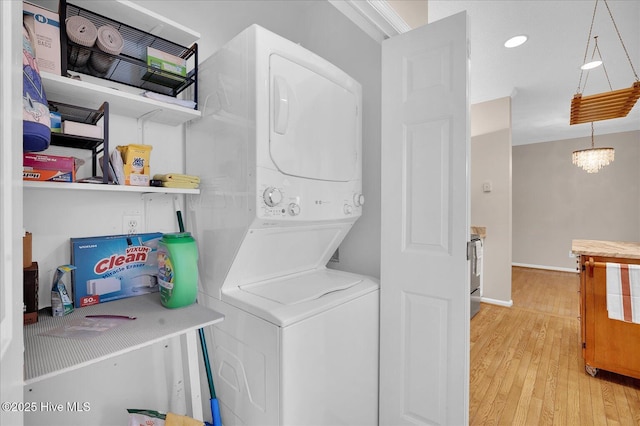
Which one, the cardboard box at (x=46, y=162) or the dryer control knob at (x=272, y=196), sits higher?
the cardboard box at (x=46, y=162)

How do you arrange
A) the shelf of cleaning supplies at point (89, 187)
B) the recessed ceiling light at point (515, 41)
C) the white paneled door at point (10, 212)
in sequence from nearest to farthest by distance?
the white paneled door at point (10, 212)
the shelf of cleaning supplies at point (89, 187)
the recessed ceiling light at point (515, 41)

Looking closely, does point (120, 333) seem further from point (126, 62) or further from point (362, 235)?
point (362, 235)

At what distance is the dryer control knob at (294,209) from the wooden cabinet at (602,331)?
249 cm

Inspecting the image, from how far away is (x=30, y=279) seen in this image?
1.06 m

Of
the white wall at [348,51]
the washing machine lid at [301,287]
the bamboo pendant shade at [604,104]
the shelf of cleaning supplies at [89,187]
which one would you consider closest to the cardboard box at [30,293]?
the shelf of cleaning supplies at [89,187]

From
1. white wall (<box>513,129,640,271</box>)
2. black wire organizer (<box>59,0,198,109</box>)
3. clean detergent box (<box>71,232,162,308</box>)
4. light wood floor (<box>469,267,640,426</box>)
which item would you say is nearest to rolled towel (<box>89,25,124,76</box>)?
black wire organizer (<box>59,0,198,109</box>)

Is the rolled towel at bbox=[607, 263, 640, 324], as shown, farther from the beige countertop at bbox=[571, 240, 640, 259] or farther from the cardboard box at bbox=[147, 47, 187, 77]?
the cardboard box at bbox=[147, 47, 187, 77]

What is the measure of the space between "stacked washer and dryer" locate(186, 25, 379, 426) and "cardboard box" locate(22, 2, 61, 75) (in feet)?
1.88

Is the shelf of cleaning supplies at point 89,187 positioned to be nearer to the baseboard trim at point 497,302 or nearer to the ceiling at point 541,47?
the ceiling at point 541,47

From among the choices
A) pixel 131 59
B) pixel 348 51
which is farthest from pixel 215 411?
pixel 348 51

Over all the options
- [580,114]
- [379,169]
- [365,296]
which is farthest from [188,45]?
[580,114]

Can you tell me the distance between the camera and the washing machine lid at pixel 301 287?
1349 mm

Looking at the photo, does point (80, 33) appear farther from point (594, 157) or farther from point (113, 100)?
point (594, 157)

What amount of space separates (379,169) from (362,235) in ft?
1.36
